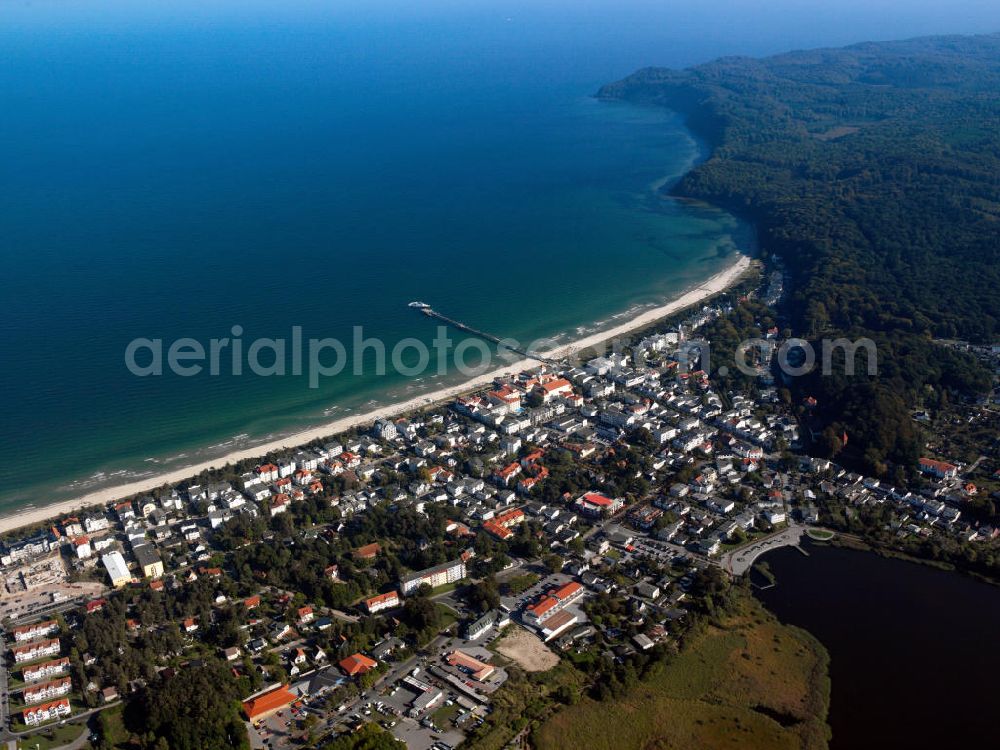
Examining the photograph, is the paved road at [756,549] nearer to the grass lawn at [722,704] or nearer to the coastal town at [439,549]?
the coastal town at [439,549]

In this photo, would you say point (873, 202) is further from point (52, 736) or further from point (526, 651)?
→ point (52, 736)

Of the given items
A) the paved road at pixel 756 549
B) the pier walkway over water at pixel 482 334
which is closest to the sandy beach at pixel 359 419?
the pier walkway over water at pixel 482 334

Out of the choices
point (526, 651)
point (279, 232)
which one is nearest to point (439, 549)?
point (526, 651)

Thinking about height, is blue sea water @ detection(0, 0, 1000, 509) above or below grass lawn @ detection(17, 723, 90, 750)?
above

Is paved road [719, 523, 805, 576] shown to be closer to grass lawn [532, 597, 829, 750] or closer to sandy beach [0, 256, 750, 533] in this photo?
grass lawn [532, 597, 829, 750]

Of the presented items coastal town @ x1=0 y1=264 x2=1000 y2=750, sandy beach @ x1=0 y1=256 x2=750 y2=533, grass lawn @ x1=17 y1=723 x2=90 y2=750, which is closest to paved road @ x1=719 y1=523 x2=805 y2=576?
coastal town @ x1=0 y1=264 x2=1000 y2=750

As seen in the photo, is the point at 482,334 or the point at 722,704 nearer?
the point at 722,704

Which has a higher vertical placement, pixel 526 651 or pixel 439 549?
pixel 439 549
